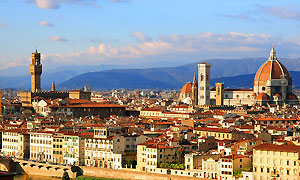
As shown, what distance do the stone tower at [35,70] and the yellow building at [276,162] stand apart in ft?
303

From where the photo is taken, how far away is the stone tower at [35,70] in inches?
5349

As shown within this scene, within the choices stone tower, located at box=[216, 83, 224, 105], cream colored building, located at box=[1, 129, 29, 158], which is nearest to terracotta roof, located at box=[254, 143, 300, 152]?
cream colored building, located at box=[1, 129, 29, 158]

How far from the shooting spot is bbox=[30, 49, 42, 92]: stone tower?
446 ft

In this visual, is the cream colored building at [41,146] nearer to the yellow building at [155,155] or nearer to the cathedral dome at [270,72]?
the yellow building at [155,155]

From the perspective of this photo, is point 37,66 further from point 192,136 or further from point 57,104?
point 192,136

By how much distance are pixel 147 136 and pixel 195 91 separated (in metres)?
77.6

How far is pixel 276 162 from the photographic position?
154 feet

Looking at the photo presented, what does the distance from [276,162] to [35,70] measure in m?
93.9

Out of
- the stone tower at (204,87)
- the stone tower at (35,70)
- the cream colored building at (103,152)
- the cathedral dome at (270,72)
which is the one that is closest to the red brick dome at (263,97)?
the cathedral dome at (270,72)

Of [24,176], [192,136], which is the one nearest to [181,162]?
[192,136]

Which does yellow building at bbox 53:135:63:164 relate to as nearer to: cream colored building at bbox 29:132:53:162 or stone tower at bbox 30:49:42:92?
cream colored building at bbox 29:132:53:162

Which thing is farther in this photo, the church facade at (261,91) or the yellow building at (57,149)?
the church facade at (261,91)

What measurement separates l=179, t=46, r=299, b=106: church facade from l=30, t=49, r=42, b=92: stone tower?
2958 cm

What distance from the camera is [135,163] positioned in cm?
5722
